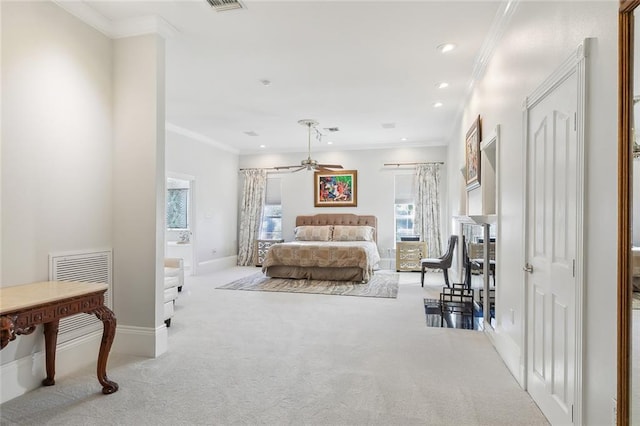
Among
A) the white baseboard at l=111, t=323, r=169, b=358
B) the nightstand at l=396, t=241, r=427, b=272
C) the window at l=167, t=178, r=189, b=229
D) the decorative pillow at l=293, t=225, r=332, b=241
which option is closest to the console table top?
the white baseboard at l=111, t=323, r=169, b=358

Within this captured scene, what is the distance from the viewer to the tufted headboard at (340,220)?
8.41 meters

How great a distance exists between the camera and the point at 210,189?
7949 mm

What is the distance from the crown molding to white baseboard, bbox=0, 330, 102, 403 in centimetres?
264

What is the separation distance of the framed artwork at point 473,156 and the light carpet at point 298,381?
178 cm

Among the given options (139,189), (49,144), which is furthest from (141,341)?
(49,144)

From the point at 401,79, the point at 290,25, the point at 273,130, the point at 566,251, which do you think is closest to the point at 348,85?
the point at 401,79

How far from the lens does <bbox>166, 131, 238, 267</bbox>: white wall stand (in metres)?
6.96

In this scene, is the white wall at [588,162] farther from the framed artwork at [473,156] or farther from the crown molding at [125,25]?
the crown molding at [125,25]

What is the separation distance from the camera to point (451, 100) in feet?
17.1

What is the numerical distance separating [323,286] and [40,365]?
4128 mm

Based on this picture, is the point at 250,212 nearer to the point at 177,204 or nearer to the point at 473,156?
the point at 177,204

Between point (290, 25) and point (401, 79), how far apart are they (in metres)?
1.79

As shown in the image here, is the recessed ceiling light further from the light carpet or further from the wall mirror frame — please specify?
the light carpet

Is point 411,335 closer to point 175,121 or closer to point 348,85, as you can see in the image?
point 348,85
